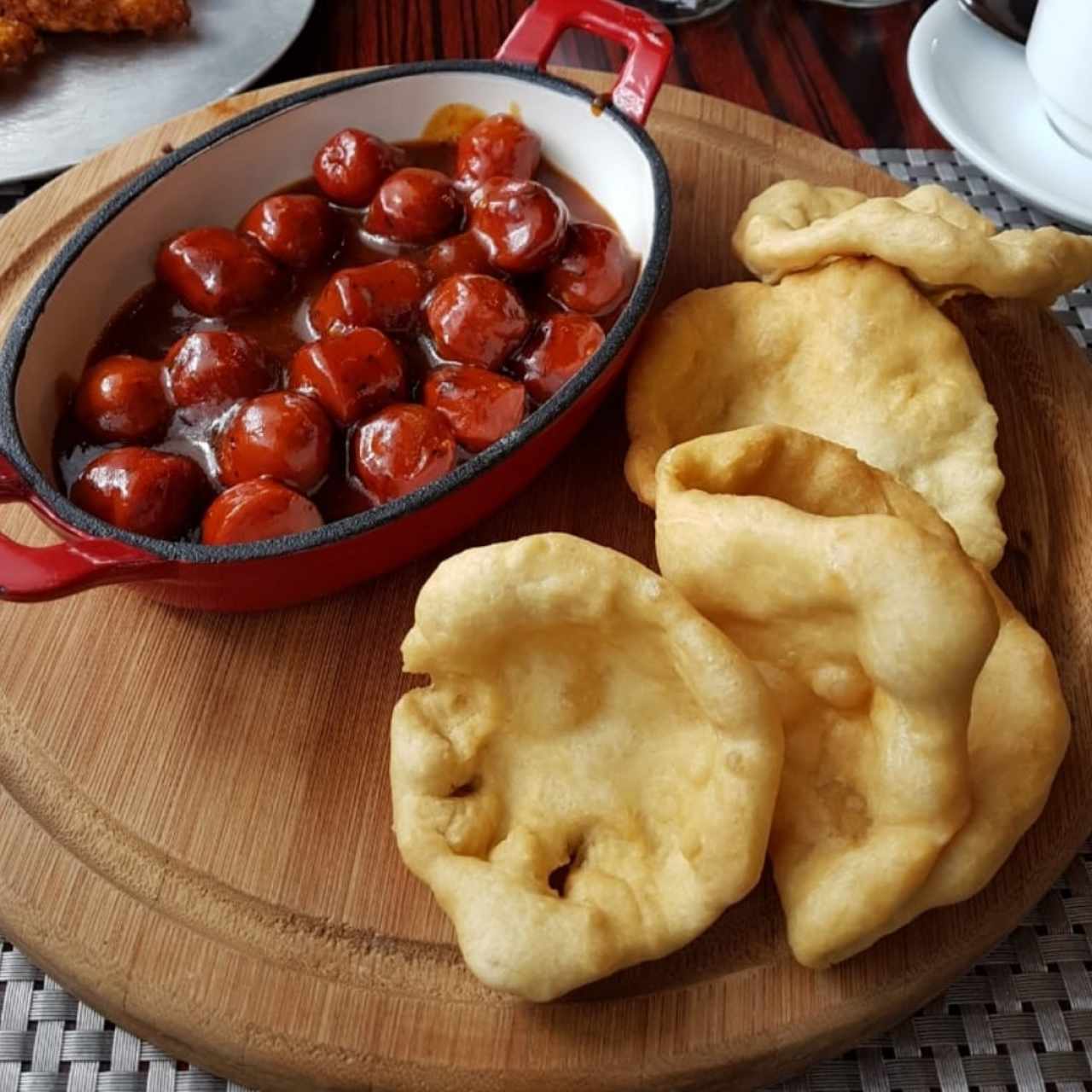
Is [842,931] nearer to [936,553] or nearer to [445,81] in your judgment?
[936,553]

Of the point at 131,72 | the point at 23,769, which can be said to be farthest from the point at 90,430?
the point at 131,72

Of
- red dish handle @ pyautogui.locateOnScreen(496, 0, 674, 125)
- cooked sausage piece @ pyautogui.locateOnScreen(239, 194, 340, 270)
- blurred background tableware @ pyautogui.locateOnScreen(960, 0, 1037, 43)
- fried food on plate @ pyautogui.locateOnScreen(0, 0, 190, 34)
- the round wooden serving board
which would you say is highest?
red dish handle @ pyautogui.locateOnScreen(496, 0, 674, 125)

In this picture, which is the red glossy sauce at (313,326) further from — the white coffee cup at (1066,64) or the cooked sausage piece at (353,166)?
the white coffee cup at (1066,64)

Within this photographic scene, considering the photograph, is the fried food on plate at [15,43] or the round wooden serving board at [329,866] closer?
the round wooden serving board at [329,866]

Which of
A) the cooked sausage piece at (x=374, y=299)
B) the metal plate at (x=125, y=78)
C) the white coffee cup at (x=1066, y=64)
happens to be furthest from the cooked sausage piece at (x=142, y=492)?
the white coffee cup at (x=1066, y=64)

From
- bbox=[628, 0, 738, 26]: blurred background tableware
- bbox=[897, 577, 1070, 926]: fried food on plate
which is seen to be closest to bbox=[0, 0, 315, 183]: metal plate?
bbox=[628, 0, 738, 26]: blurred background tableware

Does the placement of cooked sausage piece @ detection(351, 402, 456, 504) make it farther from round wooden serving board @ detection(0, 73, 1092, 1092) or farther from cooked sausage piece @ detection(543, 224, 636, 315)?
cooked sausage piece @ detection(543, 224, 636, 315)

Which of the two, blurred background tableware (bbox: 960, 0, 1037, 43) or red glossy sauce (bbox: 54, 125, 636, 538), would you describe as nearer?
red glossy sauce (bbox: 54, 125, 636, 538)

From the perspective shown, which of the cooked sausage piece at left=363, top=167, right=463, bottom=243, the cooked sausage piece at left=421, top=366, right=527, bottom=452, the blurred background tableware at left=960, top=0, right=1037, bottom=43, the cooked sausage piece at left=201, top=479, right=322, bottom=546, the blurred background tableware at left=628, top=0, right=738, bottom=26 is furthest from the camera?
the blurred background tableware at left=628, top=0, right=738, bottom=26
